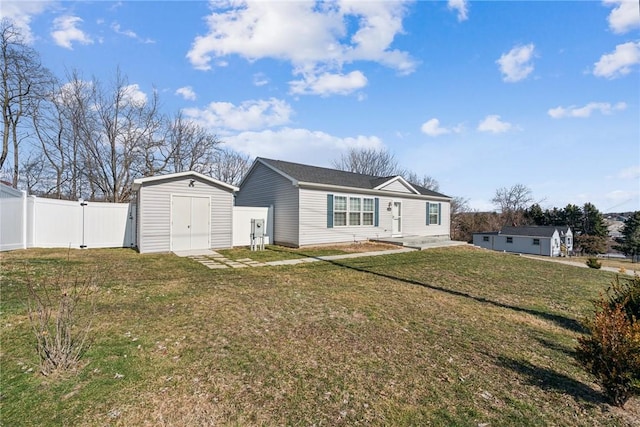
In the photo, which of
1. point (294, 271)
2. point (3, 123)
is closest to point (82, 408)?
point (294, 271)

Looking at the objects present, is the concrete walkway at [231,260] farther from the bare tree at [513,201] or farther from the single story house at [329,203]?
the bare tree at [513,201]

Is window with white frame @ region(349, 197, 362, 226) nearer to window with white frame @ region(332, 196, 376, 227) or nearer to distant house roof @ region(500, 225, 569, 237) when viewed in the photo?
window with white frame @ region(332, 196, 376, 227)

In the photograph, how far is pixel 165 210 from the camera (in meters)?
11.5

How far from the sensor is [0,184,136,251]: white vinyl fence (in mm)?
9902

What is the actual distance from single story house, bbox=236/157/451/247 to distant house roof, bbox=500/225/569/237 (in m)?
24.5

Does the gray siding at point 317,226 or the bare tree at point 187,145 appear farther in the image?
the bare tree at point 187,145

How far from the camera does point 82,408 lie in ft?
8.18

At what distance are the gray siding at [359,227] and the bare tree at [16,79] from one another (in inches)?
677

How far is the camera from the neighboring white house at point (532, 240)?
34531 mm

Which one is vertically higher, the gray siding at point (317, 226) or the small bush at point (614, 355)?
the gray siding at point (317, 226)

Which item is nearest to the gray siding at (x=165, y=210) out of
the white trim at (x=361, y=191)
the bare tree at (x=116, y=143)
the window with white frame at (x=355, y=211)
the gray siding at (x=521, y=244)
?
the white trim at (x=361, y=191)

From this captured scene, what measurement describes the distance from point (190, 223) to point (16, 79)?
14618 millimetres

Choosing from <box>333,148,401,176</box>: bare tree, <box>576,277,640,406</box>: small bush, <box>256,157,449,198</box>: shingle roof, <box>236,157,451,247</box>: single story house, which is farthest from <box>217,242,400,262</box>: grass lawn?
<box>333,148,401,176</box>: bare tree

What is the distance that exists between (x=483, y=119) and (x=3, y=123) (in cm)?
2595
